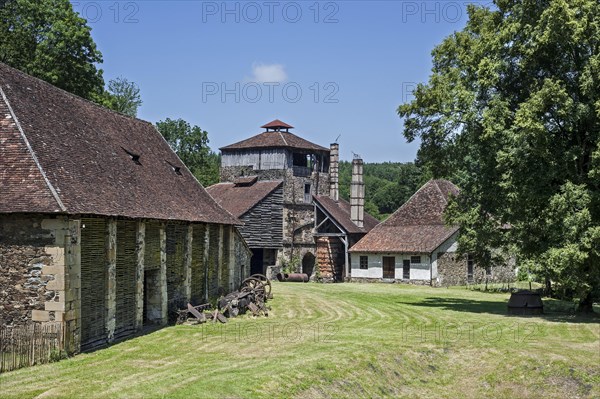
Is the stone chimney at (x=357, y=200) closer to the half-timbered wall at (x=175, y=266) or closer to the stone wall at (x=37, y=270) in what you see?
the half-timbered wall at (x=175, y=266)

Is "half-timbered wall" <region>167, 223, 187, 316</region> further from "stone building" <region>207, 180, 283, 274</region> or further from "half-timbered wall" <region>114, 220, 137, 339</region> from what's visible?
"stone building" <region>207, 180, 283, 274</region>

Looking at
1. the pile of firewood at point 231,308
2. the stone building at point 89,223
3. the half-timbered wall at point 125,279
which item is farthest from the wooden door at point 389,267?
the half-timbered wall at point 125,279

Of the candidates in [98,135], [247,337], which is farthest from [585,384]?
[98,135]

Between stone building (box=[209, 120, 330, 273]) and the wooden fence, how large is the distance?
3044cm

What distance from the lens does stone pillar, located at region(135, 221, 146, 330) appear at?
22484mm

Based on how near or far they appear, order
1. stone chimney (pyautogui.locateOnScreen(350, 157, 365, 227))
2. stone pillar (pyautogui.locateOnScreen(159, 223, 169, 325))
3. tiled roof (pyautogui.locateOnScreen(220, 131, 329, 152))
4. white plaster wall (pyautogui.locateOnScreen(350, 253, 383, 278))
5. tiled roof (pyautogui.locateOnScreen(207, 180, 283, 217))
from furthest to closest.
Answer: stone chimney (pyautogui.locateOnScreen(350, 157, 365, 227))
tiled roof (pyautogui.locateOnScreen(220, 131, 329, 152))
white plaster wall (pyautogui.locateOnScreen(350, 253, 383, 278))
tiled roof (pyautogui.locateOnScreen(207, 180, 283, 217))
stone pillar (pyautogui.locateOnScreen(159, 223, 169, 325))

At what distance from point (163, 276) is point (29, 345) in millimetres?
7828

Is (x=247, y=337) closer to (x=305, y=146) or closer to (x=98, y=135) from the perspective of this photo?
(x=98, y=135)

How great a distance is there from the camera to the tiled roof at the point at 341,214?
172 ft

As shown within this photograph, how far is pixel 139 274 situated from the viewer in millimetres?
22688

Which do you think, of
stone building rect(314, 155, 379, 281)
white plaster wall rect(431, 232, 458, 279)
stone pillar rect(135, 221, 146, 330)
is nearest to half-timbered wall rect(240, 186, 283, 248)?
stone building rect(314, 155, 379, 281)

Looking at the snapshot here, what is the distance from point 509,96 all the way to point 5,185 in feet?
67.1

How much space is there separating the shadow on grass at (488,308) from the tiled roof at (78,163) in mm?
11711

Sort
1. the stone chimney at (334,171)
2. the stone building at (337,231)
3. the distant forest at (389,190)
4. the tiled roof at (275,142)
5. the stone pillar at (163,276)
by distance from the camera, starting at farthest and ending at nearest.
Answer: the distant forest at (389,190) < the stone chimney at (334,171) < the tiled roof at (275,142) < the stone building at (337,231) < the stone pillar at (163,276)
